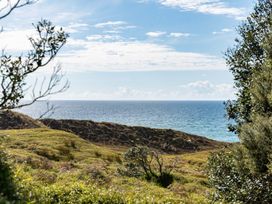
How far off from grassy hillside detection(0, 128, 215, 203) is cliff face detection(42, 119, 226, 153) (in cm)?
3601

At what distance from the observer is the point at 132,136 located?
128875 mm

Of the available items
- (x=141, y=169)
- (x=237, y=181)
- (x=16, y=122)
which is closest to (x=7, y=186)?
(x=237, y=181)

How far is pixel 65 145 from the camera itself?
7038cm

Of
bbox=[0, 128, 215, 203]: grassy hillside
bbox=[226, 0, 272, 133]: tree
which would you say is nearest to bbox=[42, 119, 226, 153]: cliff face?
bbox=[0, 128, 215, 203]: grassy hillside

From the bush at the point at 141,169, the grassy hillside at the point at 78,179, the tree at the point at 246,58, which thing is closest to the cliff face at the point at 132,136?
the grassy hillside at the point at 78,179

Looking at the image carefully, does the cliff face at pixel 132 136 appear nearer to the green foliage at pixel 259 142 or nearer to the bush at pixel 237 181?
the bush at pixel 237 181

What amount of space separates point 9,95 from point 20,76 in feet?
3.31

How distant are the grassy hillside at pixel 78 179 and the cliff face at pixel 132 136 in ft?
118

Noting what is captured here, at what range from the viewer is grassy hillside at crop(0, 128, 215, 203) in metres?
22.9

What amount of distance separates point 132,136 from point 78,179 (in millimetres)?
96056

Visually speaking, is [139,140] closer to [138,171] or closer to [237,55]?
[138,171]

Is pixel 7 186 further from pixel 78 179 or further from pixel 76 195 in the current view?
pixel 78 179

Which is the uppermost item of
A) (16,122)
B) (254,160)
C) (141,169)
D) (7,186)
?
(7,186)

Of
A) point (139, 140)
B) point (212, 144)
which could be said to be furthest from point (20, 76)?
point (212, 144)
